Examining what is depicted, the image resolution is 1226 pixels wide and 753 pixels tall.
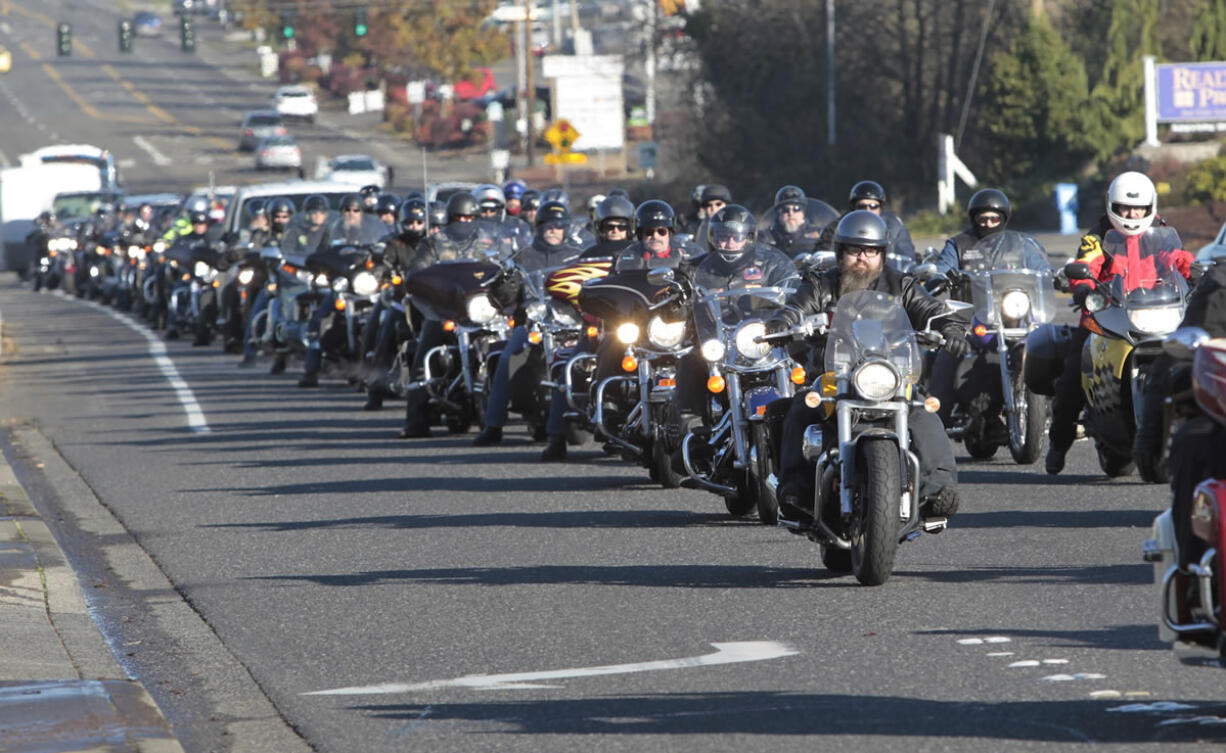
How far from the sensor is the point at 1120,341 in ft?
40.8

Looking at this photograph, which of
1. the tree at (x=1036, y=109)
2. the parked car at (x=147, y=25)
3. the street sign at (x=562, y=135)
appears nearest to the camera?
the tree at (x=1036, y=109)

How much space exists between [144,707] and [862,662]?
2.49 m

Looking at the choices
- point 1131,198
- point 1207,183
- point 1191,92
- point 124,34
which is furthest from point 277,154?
point 1131,198

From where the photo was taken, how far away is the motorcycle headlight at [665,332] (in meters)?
13.9

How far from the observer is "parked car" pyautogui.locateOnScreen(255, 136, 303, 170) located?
8212 cm

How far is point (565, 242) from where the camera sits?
1772 cm

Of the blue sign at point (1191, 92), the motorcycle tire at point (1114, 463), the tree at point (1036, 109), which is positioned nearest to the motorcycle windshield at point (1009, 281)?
the motorcycle tire at point (1114, 463)

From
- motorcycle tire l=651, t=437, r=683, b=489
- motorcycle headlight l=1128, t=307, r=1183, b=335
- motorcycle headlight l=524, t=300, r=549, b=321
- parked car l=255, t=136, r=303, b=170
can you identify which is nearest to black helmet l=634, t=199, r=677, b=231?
motorcycle tire l=651, t=437, r=683, b=489

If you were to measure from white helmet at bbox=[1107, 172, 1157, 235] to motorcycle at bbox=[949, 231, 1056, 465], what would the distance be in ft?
5.75

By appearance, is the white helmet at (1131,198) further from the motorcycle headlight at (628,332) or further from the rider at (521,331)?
the rider at (521,331)

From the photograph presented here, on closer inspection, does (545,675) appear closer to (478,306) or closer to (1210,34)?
(478,306)

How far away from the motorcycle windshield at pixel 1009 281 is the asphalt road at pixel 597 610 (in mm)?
956

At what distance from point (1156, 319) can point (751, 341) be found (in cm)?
202

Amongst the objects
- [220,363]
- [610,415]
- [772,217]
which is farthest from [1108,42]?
[610,415]
